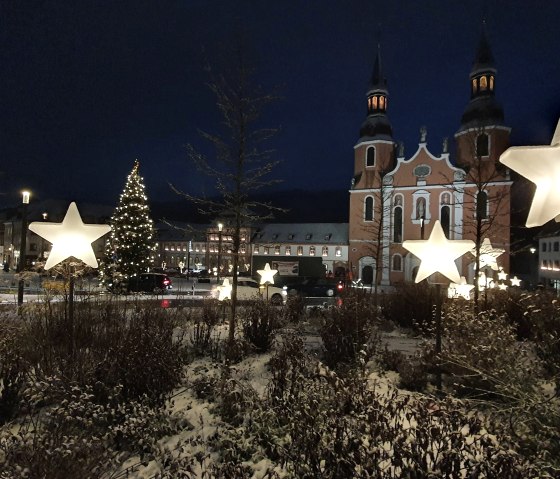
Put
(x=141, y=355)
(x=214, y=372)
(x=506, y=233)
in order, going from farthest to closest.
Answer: (x=506, y=233), (x=214, y=372), (x=141, y=355)

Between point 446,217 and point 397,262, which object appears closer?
point 446,217

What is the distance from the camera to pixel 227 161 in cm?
823

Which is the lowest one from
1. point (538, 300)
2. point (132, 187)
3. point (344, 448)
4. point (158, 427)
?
point (158, 427)

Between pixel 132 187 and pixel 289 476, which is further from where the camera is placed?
pixel 132 187

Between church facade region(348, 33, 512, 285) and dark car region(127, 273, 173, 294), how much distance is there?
753 inches

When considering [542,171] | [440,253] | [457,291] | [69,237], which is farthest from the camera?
[457,291]

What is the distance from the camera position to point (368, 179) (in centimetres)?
4006

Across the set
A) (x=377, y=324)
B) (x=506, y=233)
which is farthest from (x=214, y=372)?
(x=506, y=233)

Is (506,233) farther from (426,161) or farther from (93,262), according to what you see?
(93,262)

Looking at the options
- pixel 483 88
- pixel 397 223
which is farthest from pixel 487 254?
pixel 483 88

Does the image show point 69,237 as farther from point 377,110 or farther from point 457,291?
point 377,110

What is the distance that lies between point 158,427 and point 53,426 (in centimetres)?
114

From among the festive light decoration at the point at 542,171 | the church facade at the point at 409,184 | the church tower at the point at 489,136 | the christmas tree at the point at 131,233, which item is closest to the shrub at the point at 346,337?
the festive light decoration at the point at 542,171

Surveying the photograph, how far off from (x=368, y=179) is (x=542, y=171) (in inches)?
1534
